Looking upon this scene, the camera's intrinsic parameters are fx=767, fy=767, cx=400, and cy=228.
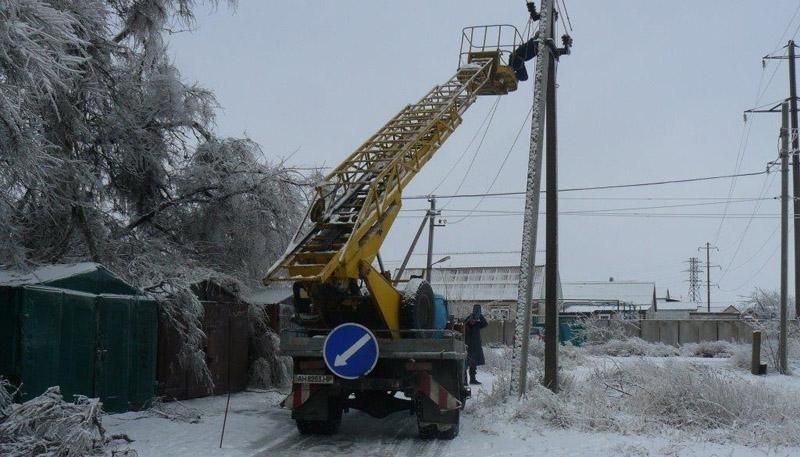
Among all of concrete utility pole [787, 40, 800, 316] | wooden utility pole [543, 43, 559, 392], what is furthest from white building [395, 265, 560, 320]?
wooden utility pole [543, 43, 559, 392]

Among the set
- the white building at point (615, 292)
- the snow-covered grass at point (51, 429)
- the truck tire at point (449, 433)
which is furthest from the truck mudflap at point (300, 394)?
the white building at point (615, 292)

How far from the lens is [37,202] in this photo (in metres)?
11.1

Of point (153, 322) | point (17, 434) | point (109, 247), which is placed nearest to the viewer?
point (17, 434)

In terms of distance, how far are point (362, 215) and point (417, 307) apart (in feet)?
5.37

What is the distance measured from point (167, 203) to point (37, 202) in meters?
5.18

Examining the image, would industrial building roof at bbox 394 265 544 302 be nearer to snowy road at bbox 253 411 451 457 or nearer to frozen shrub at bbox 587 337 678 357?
frozen shrub at bbox 587 337 678 357

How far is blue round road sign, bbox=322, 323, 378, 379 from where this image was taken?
968cm

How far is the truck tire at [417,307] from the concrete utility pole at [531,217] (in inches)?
87.0

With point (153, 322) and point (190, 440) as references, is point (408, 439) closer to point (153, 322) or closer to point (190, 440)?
point (190, 440)

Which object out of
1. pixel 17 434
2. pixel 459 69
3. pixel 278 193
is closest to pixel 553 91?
pixel 459 69

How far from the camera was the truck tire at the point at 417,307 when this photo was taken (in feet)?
36.5

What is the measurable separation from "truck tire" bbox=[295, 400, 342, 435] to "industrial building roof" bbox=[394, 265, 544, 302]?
48624 mm

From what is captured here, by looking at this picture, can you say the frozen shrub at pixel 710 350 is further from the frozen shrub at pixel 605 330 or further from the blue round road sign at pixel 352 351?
the blue round road sign at pixel 352 351

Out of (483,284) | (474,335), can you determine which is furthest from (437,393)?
(483,284)
